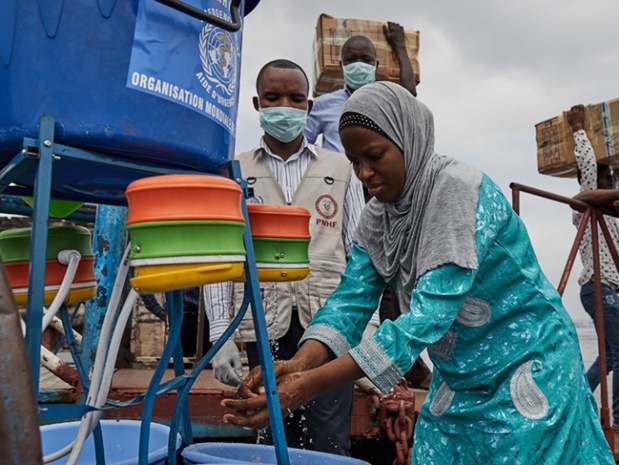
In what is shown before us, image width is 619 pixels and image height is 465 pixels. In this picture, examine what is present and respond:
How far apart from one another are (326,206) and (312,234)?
0.44 ft

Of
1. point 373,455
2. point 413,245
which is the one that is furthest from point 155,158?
point 373,455

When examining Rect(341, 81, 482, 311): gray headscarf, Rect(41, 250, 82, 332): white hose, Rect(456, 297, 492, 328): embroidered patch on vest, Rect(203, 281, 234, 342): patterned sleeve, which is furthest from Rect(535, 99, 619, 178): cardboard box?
Rect(41, 250, 82, 332): white hose

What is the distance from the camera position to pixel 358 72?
14.7ft

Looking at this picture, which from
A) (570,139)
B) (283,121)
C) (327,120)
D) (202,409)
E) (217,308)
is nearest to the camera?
(217,308)

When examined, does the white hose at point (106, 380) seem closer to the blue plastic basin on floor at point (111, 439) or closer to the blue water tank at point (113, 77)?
the blue water tank at point (113, 77)

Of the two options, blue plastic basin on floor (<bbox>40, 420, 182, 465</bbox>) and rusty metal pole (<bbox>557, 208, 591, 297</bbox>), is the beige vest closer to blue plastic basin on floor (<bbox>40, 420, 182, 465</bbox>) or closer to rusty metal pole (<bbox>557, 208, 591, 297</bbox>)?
blue plastic basin on floor (<bbox>40, 420, 182, 465</bbox>)

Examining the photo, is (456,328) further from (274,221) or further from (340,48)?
(340,48)

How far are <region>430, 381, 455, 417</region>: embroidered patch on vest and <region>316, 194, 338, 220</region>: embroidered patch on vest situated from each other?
3.57 ft

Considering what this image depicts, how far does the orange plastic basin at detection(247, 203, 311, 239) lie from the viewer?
1.82 m

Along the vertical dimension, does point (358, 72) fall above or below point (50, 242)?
above

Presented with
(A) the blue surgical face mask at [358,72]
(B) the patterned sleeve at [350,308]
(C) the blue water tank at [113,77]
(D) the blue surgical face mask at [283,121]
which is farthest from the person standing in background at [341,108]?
(C) the blue water tank at [113,77]

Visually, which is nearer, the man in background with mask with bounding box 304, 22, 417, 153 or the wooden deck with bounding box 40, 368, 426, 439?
the wooden deck with bounding box 40, 368, 426, 439

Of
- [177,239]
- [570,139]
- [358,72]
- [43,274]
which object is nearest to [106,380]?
[43,274]

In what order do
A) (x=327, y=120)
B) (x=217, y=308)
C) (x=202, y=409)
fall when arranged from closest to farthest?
1. (x=217, y=308)
2. (x=202, y=409)
3. (x=327, y=120)
